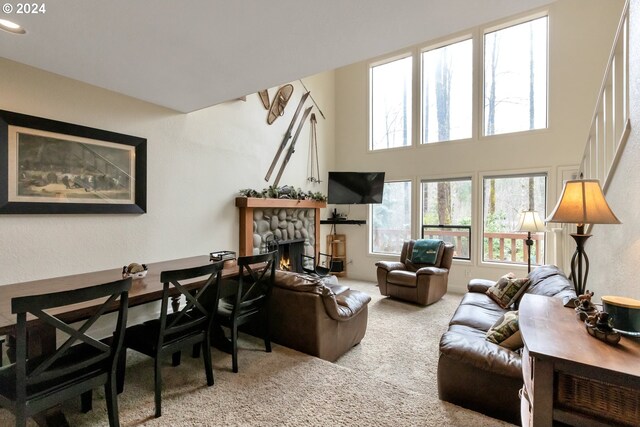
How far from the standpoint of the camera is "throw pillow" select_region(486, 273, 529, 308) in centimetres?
301

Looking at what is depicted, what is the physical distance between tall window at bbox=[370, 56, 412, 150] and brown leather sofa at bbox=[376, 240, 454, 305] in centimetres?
253

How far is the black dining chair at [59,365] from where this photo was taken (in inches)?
49.0

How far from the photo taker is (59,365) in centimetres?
151

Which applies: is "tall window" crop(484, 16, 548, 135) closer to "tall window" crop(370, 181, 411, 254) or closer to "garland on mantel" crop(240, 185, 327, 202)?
"tall window" crop(370, 181, 411, 254)

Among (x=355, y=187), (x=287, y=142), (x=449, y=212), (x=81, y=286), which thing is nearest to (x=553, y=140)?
(x=449, y=212)

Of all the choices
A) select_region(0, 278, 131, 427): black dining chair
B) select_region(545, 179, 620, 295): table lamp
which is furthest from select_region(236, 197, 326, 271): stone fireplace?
select_region(545, 179, 620, 295): table lamp

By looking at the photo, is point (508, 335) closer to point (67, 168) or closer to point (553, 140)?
point (67, 168)

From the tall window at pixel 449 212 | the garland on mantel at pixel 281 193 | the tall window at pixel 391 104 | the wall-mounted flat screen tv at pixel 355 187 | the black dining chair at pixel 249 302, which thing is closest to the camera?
the black dining chair at pixel 249 302

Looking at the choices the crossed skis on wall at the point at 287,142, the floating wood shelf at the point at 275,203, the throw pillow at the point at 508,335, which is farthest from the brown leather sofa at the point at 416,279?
the crossed skis on wall at the point at 287,142

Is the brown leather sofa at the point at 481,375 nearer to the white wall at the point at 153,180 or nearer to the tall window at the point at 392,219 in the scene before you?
the white wall at the point at 153,180

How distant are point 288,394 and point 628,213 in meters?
2.50

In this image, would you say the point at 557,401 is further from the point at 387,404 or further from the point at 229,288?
the point at 229,288

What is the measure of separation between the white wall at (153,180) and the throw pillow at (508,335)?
3.31m

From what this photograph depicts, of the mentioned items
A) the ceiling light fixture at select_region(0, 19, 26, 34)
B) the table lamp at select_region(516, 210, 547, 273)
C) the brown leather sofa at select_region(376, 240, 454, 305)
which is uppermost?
the ceiling light fixture at select_region(0, 19, 26, 34)
